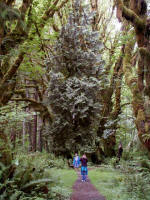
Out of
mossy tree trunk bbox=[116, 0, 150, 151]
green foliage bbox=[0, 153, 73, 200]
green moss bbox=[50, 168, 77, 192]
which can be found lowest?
green moss bbox=[50, 168, 77, 192]

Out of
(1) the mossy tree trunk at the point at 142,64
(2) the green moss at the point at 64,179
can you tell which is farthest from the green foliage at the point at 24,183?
(1) the mossy tree trunk at the point at 142,64

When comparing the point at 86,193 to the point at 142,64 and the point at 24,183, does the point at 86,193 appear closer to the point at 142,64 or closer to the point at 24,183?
the point at 24,183

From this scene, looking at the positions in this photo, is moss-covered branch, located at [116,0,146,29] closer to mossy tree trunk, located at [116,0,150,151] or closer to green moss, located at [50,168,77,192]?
mossy tree trunk, located at [116,0,150,151]

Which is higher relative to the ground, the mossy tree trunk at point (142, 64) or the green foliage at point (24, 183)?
the mossy tree trunk at point (142, 64)

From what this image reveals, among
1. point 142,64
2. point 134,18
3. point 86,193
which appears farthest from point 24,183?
point 134,18

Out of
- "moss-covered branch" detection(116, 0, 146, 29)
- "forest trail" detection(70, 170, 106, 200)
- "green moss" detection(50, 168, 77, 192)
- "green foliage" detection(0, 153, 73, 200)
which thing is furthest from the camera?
"moss-covered branch" detection(116, 0, 146, 29)

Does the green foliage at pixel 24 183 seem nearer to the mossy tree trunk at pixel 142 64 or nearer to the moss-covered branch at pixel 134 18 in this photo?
the mossy tree trunk at pixel 142 64

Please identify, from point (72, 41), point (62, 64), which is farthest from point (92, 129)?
point (72, 41)

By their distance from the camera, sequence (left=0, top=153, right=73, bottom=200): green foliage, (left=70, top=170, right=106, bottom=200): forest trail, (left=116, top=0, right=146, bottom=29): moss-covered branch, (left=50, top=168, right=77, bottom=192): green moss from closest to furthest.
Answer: (left=0, top=153, right=73, bottom=200): green foliage < (left=70, top=170, right=106, bottom=200): forest trail < (left=50, top=168, right=77, bottom=192): green moss < (left=116, top=0, right=146, bottom=29): moss-covered branch

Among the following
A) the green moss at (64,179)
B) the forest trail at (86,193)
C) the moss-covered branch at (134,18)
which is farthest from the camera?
the moss-covered branch at (134,18)

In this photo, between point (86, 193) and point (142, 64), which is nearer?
point (86, 193)

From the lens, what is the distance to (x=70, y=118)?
20.9 metres

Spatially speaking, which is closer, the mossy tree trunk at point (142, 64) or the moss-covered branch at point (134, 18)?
the mossy tree trunk at point (142, 64)

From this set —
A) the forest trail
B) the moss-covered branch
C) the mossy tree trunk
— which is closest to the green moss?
the forest trail
